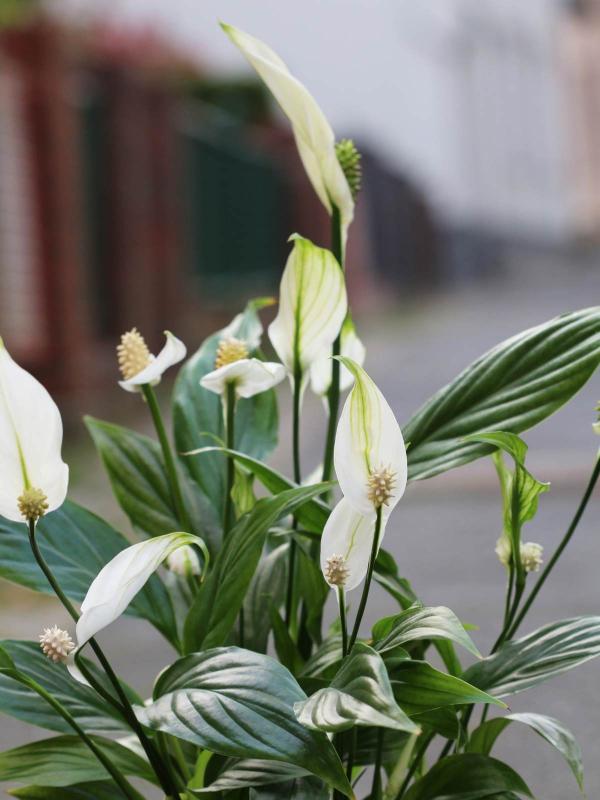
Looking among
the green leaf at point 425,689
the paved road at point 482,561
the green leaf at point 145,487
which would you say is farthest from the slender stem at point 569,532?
the paved road at point 482,561

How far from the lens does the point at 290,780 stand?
27.0 inches

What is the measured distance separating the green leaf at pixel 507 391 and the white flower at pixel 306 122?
127mm

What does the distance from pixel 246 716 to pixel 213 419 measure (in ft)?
1.09

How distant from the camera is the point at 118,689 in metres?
0.66

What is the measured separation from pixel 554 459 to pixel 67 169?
6.07 feet

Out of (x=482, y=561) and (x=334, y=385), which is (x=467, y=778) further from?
(x=482, y=561)

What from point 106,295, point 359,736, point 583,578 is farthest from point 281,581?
point 106,295

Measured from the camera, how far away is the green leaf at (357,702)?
567 mm

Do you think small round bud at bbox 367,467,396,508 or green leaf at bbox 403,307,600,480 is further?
green leaf at bbox 403,307,600,480

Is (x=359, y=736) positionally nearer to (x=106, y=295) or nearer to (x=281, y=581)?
(x=281, y=581)

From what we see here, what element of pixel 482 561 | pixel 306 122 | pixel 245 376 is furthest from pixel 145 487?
pixel 482 561

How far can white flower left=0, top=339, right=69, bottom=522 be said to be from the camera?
669 mm

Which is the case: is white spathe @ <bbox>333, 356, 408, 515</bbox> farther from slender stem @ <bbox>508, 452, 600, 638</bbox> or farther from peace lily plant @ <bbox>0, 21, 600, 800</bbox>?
slender stem @ <bbox>508, 452, 600, 638</bbox>

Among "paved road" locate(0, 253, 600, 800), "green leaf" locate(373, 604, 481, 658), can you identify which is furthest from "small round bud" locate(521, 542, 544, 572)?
"paved road" locate(0, 253, 600, 800)
